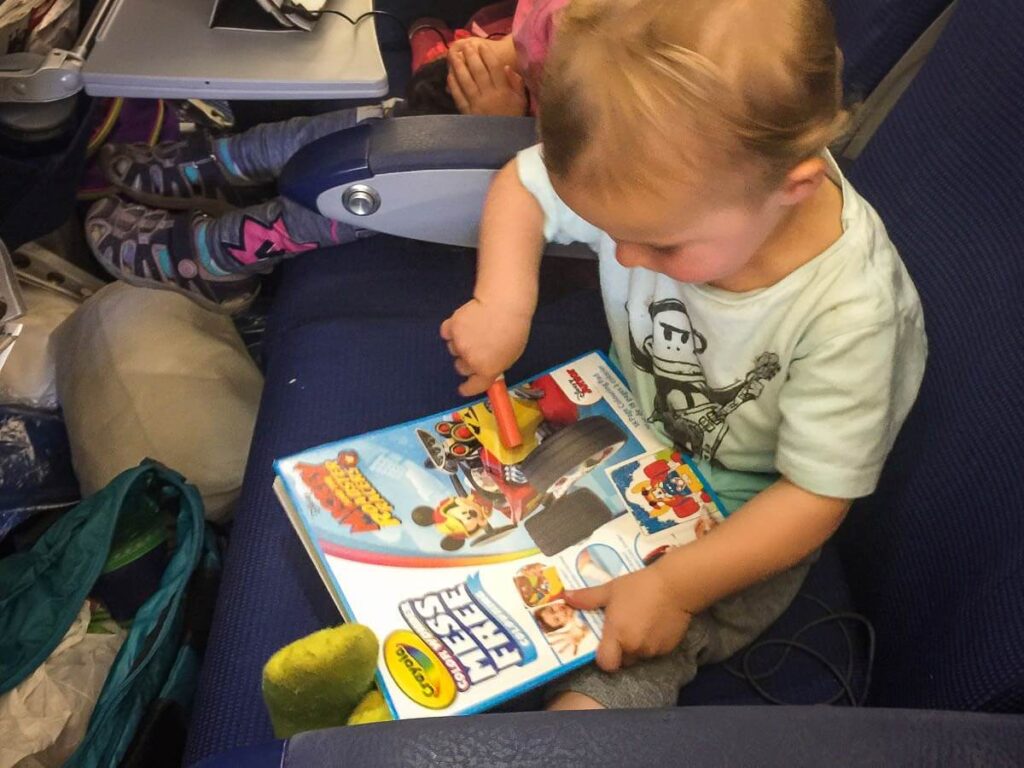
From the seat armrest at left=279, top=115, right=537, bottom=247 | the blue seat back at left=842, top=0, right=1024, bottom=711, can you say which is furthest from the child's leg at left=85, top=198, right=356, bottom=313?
the blue seat back at left=842, top=0, right=1024, bottom=711

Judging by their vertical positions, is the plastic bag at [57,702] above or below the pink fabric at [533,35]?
below

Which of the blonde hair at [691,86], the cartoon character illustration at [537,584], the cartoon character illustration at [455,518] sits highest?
the blonde hair at [691,86]

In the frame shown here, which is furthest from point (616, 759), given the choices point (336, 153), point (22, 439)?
point (22, 439)

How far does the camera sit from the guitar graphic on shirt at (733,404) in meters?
0.74

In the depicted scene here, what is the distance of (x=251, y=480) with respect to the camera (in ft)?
2.89

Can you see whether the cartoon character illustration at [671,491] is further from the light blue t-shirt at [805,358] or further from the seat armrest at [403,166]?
the seat armrest at [403,166]

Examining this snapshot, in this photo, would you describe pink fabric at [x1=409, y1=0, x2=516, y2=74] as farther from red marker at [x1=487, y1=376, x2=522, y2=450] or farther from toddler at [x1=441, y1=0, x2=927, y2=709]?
red marker at [x1=487, y1=376, x2=522, y2=450]

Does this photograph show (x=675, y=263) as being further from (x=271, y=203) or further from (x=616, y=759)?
(x=271, y=203)

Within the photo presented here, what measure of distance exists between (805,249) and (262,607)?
52 cm

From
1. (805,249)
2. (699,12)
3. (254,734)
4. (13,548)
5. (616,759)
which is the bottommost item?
(13,548)

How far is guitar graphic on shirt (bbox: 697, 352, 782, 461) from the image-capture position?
0.74 metres

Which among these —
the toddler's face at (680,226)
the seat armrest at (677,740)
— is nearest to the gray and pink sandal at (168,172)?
Answer: the toddler's face at (680,226)

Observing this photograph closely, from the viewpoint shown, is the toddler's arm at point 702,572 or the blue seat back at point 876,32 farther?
the blue seat back at point 876,32

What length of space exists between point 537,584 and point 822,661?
251 millimetres
